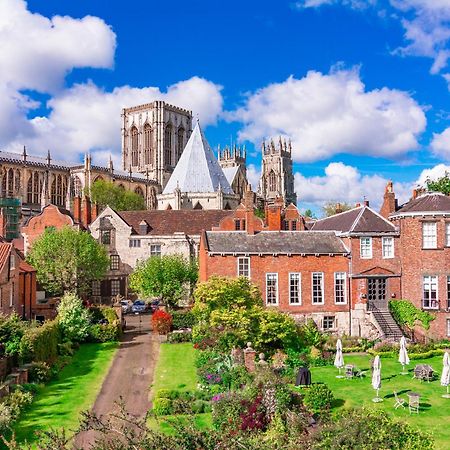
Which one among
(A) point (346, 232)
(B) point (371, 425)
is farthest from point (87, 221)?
(B) point (371, 425)

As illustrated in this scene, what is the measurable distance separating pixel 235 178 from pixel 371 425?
3543 inches

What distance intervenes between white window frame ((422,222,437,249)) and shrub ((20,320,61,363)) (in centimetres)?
2514

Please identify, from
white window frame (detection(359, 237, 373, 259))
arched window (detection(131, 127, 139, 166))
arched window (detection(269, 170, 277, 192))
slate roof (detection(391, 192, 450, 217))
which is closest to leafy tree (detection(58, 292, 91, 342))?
white window frame (detection(359, 237, 373, 259))

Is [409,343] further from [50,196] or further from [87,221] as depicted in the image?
[50,196]

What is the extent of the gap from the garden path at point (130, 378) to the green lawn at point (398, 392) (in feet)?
28.0

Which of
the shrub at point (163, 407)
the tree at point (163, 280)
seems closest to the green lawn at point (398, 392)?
the shrub at point (163, 407)

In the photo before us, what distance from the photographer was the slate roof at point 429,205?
3847cm

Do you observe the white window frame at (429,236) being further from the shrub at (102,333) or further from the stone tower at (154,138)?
the stone tower at (154,138)

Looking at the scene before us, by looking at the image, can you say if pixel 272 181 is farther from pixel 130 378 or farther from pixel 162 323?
pixel 130 378

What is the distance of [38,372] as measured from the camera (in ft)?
87.5

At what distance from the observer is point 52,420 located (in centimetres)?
2122

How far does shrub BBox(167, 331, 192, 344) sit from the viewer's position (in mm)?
37312

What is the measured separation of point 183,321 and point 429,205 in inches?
770

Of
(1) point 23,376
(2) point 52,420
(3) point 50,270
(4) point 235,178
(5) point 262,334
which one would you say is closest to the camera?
(2) point 52,420
